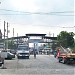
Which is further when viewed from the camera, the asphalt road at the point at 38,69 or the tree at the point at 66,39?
the tree at the point at 66,39

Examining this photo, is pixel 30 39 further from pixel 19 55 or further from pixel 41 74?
pixel 41 74

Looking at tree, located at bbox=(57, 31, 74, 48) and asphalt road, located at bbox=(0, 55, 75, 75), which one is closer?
asphalt road, located at bbox=(0, 55, 75, 75)

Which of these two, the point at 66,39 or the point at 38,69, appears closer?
the point at 38,69

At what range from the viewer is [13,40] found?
129250mm

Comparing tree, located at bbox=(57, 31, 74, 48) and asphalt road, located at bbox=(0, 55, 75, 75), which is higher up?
tree, located at bbox=(57, 31, 74, 48)

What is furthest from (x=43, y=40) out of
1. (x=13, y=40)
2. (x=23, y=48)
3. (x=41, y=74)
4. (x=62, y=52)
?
(x=41, y=74)

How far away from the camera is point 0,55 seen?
30031 millimetres

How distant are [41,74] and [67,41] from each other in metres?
80.1

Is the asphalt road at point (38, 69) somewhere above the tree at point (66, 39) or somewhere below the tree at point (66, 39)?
below

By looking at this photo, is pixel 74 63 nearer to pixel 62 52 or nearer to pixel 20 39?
pixel 62 52

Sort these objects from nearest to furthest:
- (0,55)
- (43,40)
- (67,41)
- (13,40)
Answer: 1. (0,55)
2. (67,41)
3. (43,40)
4. (13,40)

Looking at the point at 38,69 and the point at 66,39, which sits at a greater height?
the point at 66,39

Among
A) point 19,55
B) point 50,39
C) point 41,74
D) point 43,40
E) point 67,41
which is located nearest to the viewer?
point 41,74

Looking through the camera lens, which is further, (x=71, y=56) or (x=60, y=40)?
(x=60, y=40)
